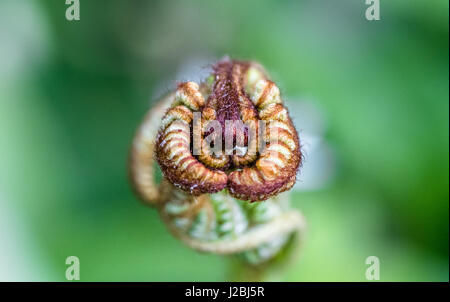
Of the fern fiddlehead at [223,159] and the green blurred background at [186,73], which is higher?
the green blurred background at [186,73]

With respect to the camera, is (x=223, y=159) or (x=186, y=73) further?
(x=186, y=73)

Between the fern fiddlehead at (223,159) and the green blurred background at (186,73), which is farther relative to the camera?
the green blurred background at (186,73)

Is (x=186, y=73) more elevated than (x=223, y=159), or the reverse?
(x=186, y=73)

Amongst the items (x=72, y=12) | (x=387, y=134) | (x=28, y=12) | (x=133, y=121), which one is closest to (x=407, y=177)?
(x=387, y=134)

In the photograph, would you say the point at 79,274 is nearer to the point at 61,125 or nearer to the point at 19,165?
the point at 19,165
